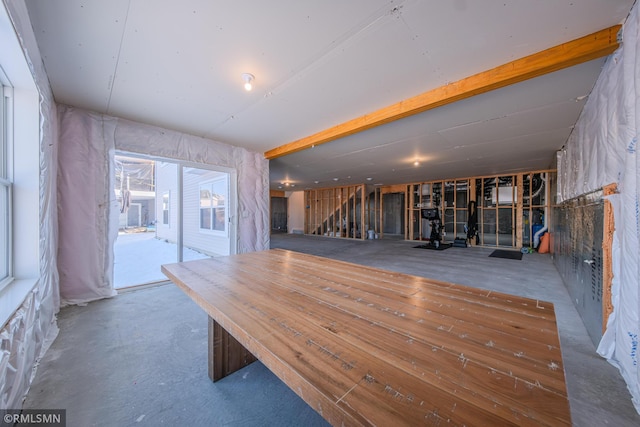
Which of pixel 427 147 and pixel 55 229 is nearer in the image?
pixel 55 229

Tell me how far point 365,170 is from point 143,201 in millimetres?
12568

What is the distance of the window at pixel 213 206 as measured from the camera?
224 inches

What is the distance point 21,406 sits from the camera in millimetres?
1405

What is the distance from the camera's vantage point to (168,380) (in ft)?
5.44

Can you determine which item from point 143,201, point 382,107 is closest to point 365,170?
point 382,107

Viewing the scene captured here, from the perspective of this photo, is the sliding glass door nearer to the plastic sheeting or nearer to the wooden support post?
the wooden support post

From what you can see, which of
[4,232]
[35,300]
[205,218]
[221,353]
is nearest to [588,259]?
[221,353]

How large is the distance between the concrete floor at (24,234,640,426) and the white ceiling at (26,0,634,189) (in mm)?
2560

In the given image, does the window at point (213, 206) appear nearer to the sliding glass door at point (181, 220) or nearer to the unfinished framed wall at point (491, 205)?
the sliding glass door at point (181, 220)

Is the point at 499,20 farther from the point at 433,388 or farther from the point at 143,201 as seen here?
the point at 143,201

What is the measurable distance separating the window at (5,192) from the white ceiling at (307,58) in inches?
23.0

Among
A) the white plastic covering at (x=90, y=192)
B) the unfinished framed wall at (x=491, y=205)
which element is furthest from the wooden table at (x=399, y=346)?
the unfinished framed wall at (x=491, y=205)

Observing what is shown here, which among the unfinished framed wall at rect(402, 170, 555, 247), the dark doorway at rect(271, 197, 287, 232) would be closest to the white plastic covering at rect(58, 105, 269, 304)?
the unfinished framed wall at rect(402, 170, 555, 247)

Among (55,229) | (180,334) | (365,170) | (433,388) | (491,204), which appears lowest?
(180,334)
